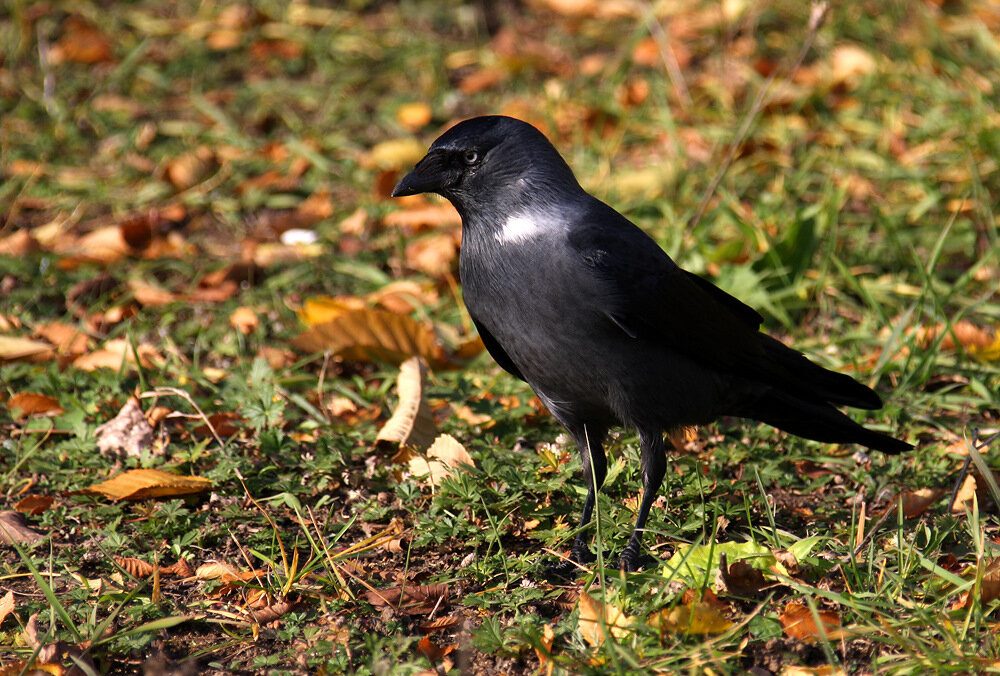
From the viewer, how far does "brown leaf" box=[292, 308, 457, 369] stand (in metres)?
3.70

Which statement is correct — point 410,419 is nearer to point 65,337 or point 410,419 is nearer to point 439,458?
point 439,458

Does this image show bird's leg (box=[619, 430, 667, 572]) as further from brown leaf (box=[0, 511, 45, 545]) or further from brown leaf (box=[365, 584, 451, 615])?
brown leaf (box=[0, 511, 45, 545])

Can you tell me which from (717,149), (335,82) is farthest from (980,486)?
(335,82)

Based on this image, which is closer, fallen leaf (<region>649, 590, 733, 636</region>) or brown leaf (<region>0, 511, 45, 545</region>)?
fallen leaf (<region>649, 590, 733, 636</region>)

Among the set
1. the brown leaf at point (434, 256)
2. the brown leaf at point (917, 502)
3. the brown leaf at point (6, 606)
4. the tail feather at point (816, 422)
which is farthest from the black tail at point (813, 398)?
the brown leaf at point (6, 606)

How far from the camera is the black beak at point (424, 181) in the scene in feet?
9.59

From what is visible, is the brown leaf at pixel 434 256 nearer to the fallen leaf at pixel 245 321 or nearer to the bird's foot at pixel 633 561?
the fallen leaf at pixel 245 321

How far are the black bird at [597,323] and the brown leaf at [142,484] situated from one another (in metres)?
0.99

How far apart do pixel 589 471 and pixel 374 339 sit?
117cm

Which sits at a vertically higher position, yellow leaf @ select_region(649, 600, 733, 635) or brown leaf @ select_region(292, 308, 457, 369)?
yellow leaf @ select_region(649, 600, 733, 635)

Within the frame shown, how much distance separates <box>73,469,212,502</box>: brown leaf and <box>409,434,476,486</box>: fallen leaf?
2.08 feet

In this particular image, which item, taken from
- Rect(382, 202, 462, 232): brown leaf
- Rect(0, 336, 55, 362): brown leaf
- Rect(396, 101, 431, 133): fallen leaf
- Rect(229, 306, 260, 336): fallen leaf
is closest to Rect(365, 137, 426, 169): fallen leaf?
Rect(396, 101, 431, 133): fallen leaf

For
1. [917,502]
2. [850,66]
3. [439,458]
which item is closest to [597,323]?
[439,458]

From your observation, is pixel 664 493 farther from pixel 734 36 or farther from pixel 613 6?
pixel 613 6
